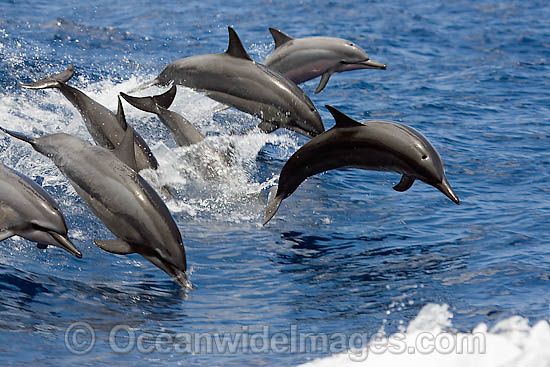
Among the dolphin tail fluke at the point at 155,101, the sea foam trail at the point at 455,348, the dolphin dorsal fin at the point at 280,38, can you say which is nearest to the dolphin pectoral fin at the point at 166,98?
the dolphin tail fluke at the point at 155,101

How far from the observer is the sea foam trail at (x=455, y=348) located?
22.8 ft

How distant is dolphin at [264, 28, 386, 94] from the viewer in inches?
459

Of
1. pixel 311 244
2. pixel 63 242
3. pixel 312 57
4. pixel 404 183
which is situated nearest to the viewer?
pixel 63 242

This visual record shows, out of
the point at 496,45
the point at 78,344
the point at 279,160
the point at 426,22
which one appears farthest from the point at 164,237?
the point at 426,22

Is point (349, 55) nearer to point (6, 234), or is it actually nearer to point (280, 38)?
point (280, 38)

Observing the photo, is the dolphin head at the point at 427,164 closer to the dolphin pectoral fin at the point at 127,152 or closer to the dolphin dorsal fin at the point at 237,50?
the dolphin pectoral fin at the point at 127,152

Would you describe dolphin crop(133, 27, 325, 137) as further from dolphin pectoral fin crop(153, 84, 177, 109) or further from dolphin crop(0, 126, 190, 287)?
dolphin crop(0, 126, 190, 287)

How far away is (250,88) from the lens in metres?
10.2

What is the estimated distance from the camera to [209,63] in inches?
411

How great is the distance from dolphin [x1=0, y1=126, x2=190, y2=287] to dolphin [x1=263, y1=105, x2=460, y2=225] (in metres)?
1.83

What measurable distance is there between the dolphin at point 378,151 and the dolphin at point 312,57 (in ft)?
10.6

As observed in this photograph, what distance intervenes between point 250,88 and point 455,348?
4.36m

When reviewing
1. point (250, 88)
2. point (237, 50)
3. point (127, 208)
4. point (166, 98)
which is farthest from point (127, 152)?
point (237, 50)

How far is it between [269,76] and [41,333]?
173 inches
